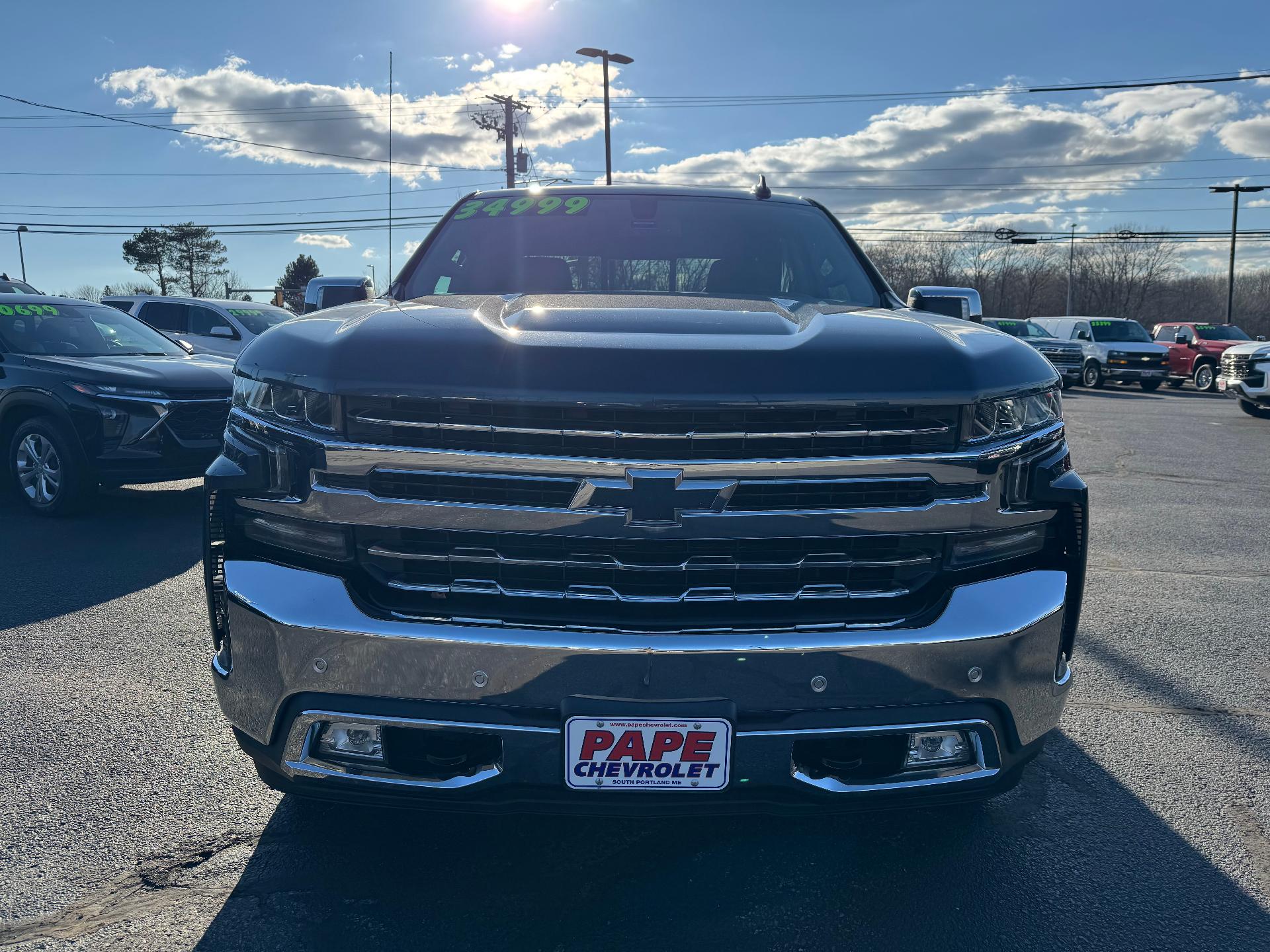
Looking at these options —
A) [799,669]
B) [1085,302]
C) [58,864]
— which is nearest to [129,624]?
[58,864]

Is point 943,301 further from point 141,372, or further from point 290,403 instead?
point 141,372

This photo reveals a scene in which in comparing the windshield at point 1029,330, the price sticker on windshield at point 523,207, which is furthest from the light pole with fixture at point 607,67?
the price sticker on windshield at point 523,207

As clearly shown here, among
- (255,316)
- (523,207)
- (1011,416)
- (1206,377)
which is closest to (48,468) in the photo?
(523,207)

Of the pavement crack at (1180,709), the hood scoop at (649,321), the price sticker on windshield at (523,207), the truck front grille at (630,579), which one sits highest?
the price sticker on windshield at (523,207)

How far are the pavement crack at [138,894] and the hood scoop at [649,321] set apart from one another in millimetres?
1575

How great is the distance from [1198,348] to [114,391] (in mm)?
29439

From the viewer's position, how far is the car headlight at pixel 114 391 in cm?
705

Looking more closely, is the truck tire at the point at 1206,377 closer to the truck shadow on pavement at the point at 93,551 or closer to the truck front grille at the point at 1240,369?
the truck front grille at the point at 1240,369

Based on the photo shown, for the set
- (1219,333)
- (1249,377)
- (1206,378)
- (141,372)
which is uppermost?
(141,372)

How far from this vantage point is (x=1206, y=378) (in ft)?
90.6

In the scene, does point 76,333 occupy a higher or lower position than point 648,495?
higher

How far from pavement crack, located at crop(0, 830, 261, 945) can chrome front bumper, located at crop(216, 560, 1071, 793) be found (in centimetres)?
59

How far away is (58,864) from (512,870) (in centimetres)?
117

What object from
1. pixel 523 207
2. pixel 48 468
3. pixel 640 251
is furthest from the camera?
pixel 48 468
